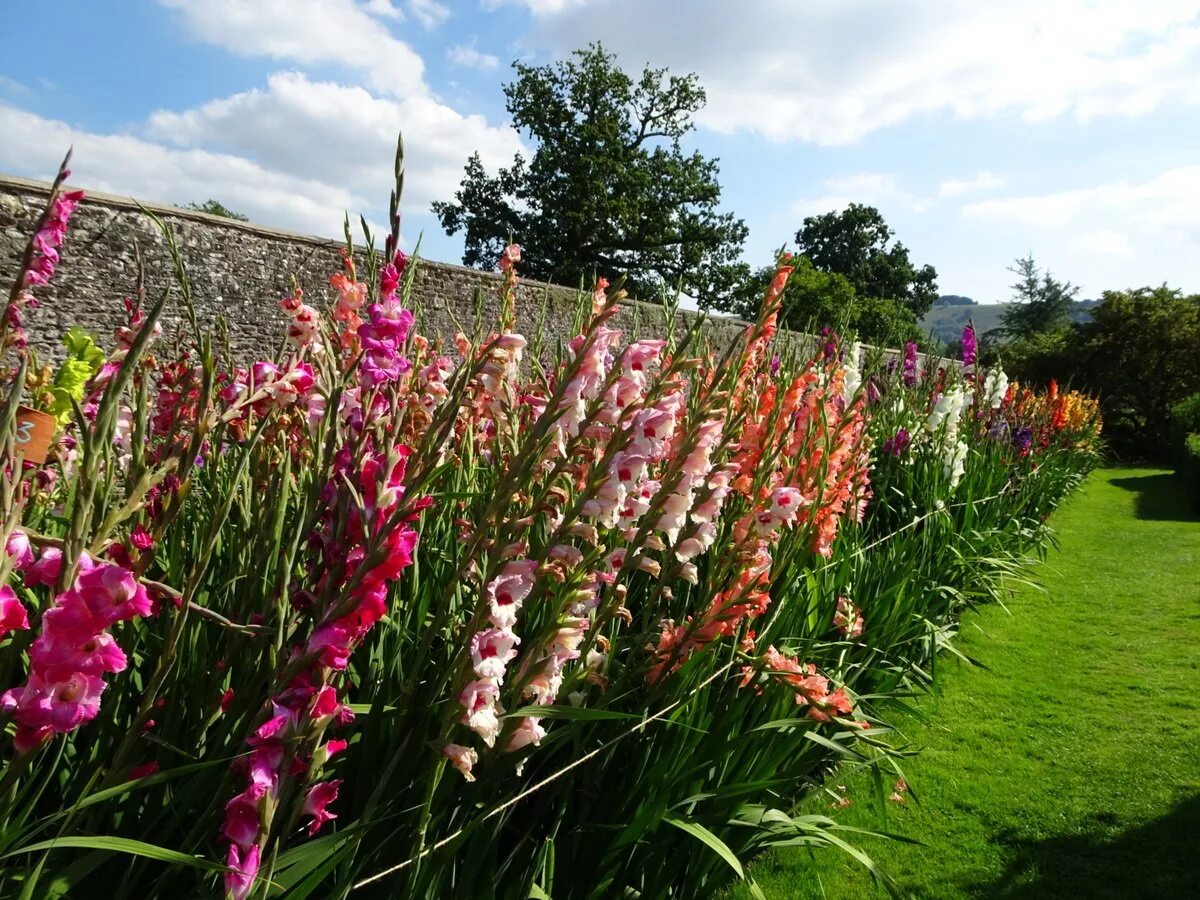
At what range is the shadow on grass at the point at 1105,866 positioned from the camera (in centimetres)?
260

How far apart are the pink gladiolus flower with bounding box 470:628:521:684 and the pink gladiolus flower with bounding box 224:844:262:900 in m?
0.33

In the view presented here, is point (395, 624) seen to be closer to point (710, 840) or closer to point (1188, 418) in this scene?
point (710, 840)

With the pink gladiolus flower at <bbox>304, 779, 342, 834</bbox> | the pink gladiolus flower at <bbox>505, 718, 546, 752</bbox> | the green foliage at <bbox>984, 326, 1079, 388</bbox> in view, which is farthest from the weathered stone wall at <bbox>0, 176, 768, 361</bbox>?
the green foliage at <bbox>984, 326, 1079, 388</bbox>

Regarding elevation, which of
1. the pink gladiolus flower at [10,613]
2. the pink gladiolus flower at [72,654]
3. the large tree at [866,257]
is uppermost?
the large tree at [866,257]

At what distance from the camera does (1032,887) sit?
2.59 meters

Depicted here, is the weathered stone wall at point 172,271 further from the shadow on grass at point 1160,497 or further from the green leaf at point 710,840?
the shadow on grass at point 1160,497

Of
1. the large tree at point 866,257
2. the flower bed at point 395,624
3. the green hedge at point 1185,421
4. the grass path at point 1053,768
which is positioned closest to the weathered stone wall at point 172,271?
the grass path at point 1053,768

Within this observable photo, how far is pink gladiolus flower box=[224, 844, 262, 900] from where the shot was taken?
90 cm

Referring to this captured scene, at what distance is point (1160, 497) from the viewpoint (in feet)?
40.8

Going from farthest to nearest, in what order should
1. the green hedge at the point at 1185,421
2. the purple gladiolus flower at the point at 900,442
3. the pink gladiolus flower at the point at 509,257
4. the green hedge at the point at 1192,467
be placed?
the green hedge at the point at 1185,421 < the green hedge at the point at 1192,467 < the purple gladiolus flower at the point at 900,442 < the pink gladiolus flower at the point at 509,257

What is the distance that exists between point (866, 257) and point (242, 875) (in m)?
51.5

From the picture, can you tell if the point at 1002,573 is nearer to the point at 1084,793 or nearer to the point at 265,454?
the point at 1084,793

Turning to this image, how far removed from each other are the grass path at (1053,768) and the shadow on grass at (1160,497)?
5.12 m

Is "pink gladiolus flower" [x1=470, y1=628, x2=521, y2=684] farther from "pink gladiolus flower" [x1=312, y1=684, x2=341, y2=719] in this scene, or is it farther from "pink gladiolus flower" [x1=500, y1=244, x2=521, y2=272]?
"pink gladiolus flower" [x1=500, y1=244, x2=521, y2=272]
